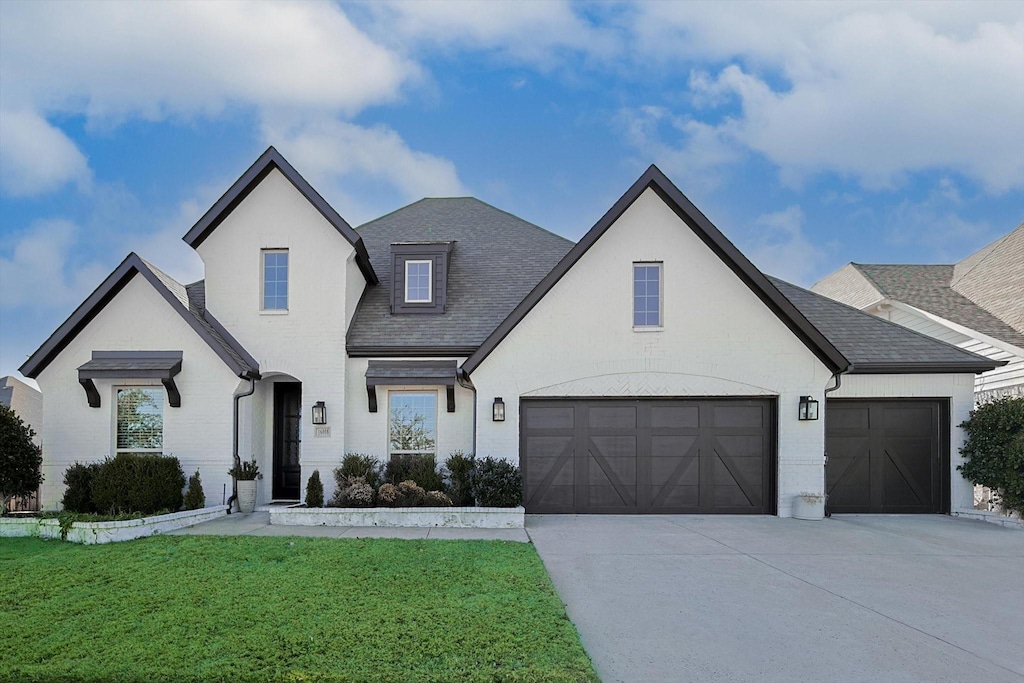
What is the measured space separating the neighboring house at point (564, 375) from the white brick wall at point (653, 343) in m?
0.04

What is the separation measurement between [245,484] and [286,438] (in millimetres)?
1684

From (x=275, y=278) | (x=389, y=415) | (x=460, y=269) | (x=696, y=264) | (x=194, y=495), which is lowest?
(x=194, y=495)

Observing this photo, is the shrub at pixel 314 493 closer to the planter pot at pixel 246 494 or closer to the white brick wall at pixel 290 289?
the white brick wall at pixel 290 289

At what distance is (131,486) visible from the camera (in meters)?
10.9

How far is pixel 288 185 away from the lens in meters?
13.2

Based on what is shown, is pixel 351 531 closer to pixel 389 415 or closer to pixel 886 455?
pixel 389 415

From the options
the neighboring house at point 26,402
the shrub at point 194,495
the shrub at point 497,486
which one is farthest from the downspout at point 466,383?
the neighboring house at point 26,402

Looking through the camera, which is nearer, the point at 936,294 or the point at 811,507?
the point at 811,507

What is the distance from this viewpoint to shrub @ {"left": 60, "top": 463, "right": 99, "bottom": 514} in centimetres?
1116

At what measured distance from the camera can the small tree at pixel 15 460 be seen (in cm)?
1070

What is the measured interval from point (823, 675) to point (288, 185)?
12.8 metres

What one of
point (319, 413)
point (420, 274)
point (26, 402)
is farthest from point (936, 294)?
point (26, 402)

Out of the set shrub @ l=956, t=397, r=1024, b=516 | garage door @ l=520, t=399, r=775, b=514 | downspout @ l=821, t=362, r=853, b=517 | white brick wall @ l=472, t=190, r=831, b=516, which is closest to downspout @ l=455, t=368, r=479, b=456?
white brick wall @ l=472, t=190, r=831, b=516

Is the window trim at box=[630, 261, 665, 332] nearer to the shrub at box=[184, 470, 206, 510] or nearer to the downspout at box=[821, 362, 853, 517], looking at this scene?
the downspout at box=[821, 362, 853, 517]
